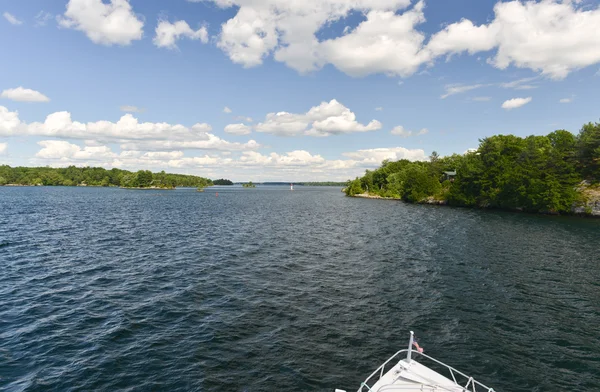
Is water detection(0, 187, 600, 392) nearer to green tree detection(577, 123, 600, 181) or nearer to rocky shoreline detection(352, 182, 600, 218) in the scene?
rocky shoreline detection(352, 182, 600, 218)

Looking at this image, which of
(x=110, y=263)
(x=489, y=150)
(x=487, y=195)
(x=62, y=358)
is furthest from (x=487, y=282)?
(x=489, y=150)

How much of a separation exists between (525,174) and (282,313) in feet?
361

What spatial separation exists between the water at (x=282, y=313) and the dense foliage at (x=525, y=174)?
56.6 meters

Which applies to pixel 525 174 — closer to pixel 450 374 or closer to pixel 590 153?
pixel 590 153

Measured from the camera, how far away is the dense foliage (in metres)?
93.8

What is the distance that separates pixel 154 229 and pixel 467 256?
58.8 meters

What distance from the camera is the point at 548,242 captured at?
53.1m

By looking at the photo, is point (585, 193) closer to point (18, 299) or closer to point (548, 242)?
point (548, 242)

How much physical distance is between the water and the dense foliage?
56576 millimetres

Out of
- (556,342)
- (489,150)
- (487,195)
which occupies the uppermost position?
(489,150)

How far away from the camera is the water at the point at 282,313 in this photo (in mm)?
16969

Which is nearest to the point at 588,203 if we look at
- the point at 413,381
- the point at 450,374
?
the point at 450,374

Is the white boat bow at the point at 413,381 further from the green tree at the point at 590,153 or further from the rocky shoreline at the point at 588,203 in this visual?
the green tree at the point at 590,153

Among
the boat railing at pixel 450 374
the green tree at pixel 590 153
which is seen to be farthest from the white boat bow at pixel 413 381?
the green tree at pixel 590 153
